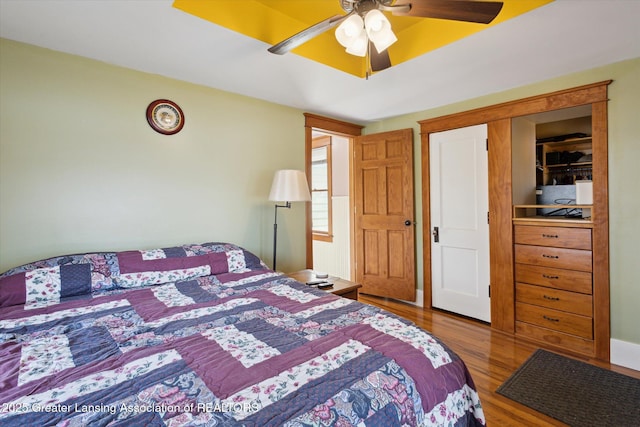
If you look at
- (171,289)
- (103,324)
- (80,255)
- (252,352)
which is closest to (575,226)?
(252,352)

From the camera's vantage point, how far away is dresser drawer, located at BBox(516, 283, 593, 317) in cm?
244

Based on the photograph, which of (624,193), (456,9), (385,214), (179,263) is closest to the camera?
(456,9)

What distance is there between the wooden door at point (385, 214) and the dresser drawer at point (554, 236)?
109 cm

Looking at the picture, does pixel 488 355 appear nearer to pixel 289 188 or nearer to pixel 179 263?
pixel 289 188

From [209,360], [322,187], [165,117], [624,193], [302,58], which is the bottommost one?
[209,360]

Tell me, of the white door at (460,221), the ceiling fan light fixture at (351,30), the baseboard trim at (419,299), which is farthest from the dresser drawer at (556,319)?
the ceiling fan light fixture at (351,30)

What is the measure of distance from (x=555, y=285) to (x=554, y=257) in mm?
233

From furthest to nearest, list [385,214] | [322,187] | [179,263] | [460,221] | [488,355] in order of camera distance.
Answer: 1. [322,187]
2. [385,214]
3. [460,221]
4. [488,355]
5. [179,263]

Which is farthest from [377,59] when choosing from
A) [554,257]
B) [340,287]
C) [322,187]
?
[322,187]

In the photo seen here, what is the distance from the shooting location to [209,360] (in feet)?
3.49

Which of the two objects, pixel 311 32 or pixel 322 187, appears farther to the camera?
pixel 322 187

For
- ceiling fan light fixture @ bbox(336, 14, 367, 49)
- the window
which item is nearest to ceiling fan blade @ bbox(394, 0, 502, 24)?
ceiling fan light fixture @ bbox(336, 14, 367, 49)

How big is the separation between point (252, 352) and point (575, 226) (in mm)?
2683

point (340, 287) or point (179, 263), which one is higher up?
point (179, 263)
